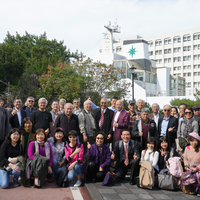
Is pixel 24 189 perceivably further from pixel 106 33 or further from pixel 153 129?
pixel 106 33

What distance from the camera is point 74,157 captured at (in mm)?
6336

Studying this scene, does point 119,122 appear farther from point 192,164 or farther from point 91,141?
point 192,164

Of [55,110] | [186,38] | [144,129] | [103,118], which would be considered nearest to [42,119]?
Result: [55,110]

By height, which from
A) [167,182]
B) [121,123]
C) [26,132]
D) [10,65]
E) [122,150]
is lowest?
[167,182]

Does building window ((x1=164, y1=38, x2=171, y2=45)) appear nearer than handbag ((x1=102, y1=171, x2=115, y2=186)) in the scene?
No

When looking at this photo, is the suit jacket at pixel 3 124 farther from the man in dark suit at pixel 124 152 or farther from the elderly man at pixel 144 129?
the elderly man at pixel 144 129

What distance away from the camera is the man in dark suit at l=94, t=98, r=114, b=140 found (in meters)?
7.51

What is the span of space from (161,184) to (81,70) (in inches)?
707

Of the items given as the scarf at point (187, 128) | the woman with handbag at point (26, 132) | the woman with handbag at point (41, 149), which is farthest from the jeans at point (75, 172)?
the scarf at point (187, 128)

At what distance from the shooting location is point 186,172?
5.75 meters

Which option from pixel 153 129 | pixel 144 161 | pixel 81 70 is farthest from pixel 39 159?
pixel 81 70

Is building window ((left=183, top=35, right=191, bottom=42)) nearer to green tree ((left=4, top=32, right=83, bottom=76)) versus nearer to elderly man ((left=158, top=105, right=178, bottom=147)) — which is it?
green tree ((left=4, top=32, right=83, bottom=76))

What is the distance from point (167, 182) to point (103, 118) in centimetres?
264

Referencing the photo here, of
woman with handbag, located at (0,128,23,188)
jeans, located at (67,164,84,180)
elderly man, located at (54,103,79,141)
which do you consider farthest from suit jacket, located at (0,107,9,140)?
jeans, located at (67,164,84,180)
